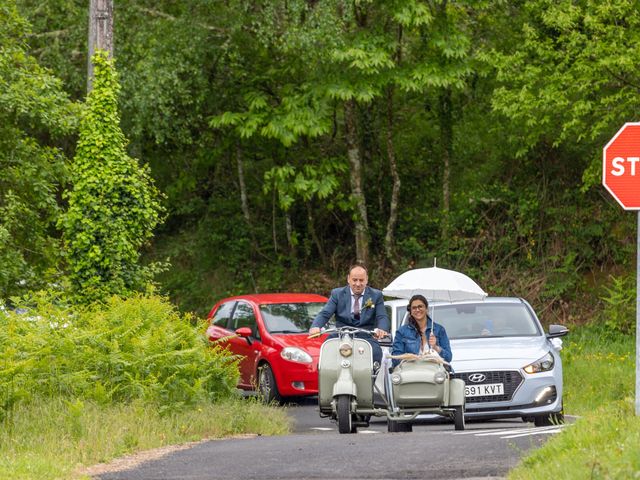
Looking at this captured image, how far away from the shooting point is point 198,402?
15.1 m

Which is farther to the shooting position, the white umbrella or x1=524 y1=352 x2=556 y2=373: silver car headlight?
the white umbrella

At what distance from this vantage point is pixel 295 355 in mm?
20094

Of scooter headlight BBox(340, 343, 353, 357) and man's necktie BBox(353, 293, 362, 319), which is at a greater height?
man's necktie BBox(353, 293, 362, 319)

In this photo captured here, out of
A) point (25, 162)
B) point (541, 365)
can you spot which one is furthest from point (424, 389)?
point (25, 162)

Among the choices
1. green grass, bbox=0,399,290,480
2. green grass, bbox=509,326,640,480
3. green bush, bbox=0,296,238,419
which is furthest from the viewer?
green bush, bbox=0,296,238,419

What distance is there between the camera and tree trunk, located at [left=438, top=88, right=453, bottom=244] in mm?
32312

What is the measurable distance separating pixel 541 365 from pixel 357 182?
674 inches

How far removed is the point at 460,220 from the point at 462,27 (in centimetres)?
472

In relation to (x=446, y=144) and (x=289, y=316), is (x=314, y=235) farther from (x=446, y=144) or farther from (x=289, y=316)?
(x=289, y=316)

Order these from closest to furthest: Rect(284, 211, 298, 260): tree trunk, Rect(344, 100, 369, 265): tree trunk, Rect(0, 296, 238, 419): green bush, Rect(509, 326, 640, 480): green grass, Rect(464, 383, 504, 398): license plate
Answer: Rect(509, 326, 640, 480): green grass < Rect(0, 296, 238, 419): green bush < Rect(464, 383, 504, 398): license plate < Rect(344, 100, 369, 265): tree trunk < Rect(284, 211, 298, 260): tree trunk

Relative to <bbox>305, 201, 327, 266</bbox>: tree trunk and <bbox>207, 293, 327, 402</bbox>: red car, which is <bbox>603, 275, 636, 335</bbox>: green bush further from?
<bbox>305, 201, 327, 266</bbox>: tree trunk

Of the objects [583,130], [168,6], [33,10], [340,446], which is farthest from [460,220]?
[340,446]

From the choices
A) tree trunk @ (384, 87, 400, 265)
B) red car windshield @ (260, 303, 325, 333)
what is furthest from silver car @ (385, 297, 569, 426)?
tree trunk @ (384, 87, 400, 265)

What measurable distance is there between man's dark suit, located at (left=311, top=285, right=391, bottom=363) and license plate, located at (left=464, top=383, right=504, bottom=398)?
118 cm
